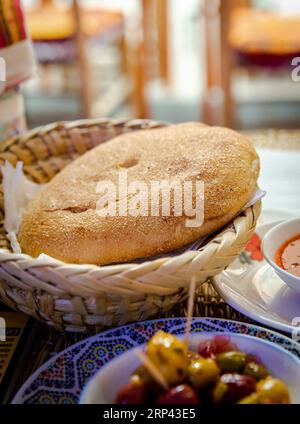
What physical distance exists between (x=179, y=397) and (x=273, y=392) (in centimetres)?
10

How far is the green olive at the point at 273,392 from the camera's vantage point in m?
0.60

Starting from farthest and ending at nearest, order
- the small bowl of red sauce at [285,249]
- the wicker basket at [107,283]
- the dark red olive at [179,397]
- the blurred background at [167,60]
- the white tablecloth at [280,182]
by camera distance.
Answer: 1. the blurred background at [167,60]
2. the white tablecloth at [280,182]
3. the small bowl of red sauce at [285,249]
4. the wicker basket at [107,283]
5. the dark red olive at [179,397]

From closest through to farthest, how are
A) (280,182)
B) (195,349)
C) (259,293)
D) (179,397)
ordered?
1. (179,397)
2. (195,349)
3. (259,293)
4. (280,182)

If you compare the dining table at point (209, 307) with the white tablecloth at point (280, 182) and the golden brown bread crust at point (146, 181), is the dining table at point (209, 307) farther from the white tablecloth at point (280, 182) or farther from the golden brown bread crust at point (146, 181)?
the golden brown bread crust at point (146, 181)

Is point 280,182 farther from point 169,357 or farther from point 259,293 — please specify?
point 169,357

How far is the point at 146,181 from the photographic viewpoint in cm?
91

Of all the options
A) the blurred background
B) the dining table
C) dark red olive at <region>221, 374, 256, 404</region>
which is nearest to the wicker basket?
the dining table

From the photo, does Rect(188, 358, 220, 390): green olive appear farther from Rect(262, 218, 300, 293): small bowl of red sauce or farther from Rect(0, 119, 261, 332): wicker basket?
Rect(262, 218, 300, 293): small bowl of red sauce

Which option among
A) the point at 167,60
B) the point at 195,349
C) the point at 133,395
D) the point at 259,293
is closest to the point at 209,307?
the point at 259,293

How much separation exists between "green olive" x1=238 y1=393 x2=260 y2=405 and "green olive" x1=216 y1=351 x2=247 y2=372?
0.05 meters

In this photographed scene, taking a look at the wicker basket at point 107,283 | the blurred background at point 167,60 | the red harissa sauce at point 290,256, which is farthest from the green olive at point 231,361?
the blurred background at point 167,60

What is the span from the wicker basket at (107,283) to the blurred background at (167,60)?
198 centimetres
